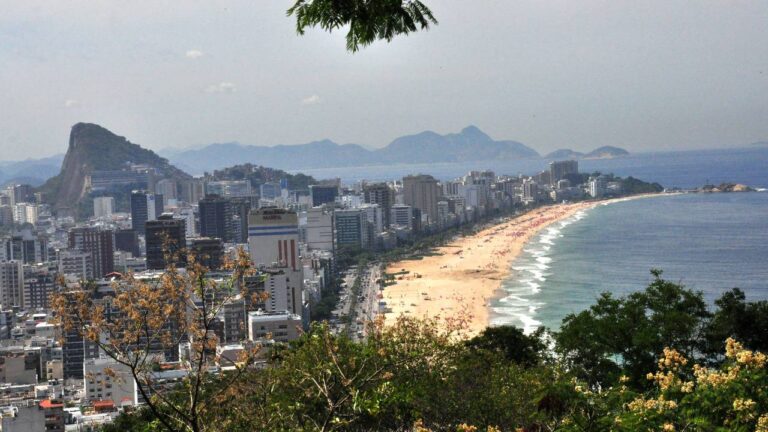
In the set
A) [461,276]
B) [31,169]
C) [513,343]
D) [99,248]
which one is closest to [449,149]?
[31,169]

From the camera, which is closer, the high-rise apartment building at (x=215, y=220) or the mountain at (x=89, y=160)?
the high-rise apartment building at (x=215, y=220)

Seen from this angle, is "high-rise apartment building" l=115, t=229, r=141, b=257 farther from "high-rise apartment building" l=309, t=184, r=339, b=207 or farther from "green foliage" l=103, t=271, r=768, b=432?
"green foliage" l=103, t=271, r=768, b=432

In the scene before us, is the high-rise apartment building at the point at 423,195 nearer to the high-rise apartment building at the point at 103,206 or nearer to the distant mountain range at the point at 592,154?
the high-rise apartment building at the point at 103,206

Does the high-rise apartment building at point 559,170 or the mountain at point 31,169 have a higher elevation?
the mountain at point 31,169

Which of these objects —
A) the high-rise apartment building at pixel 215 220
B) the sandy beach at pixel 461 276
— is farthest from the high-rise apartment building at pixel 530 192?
the high-rise apartment building at pixel 215 220

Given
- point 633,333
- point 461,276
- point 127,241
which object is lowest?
point 461,276

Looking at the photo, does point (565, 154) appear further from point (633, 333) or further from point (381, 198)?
point (633, 333)

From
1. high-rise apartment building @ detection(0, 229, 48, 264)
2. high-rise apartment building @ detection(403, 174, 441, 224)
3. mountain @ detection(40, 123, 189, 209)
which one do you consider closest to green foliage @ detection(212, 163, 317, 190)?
mountain @ detection(40, 123, 189, 209)
